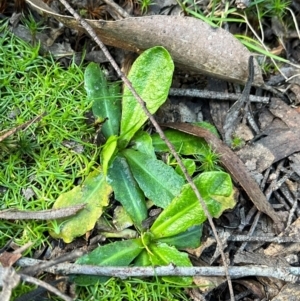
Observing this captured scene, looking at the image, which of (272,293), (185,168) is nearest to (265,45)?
(185,168)

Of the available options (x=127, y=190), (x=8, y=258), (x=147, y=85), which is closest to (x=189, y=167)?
(x=127, y=190)

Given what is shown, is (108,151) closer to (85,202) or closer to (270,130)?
Answer: (85,202)

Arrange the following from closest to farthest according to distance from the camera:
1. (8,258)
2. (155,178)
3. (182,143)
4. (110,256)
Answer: (8,258)
(110,256)
(155,178)
(182,143)

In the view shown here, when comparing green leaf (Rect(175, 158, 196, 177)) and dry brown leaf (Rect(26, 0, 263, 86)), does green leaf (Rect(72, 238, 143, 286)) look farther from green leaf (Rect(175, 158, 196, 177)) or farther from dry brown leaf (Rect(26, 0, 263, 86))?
dry brown leaf (Rect(26, 0, 263, 86))

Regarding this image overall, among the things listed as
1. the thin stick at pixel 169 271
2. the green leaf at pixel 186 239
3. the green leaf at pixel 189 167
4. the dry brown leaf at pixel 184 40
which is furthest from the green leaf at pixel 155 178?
the dry brown leaf at pixel 184 40

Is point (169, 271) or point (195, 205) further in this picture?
point (195, 205)

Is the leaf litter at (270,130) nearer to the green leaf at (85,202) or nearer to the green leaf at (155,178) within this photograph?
the green leaf at (155,178)
